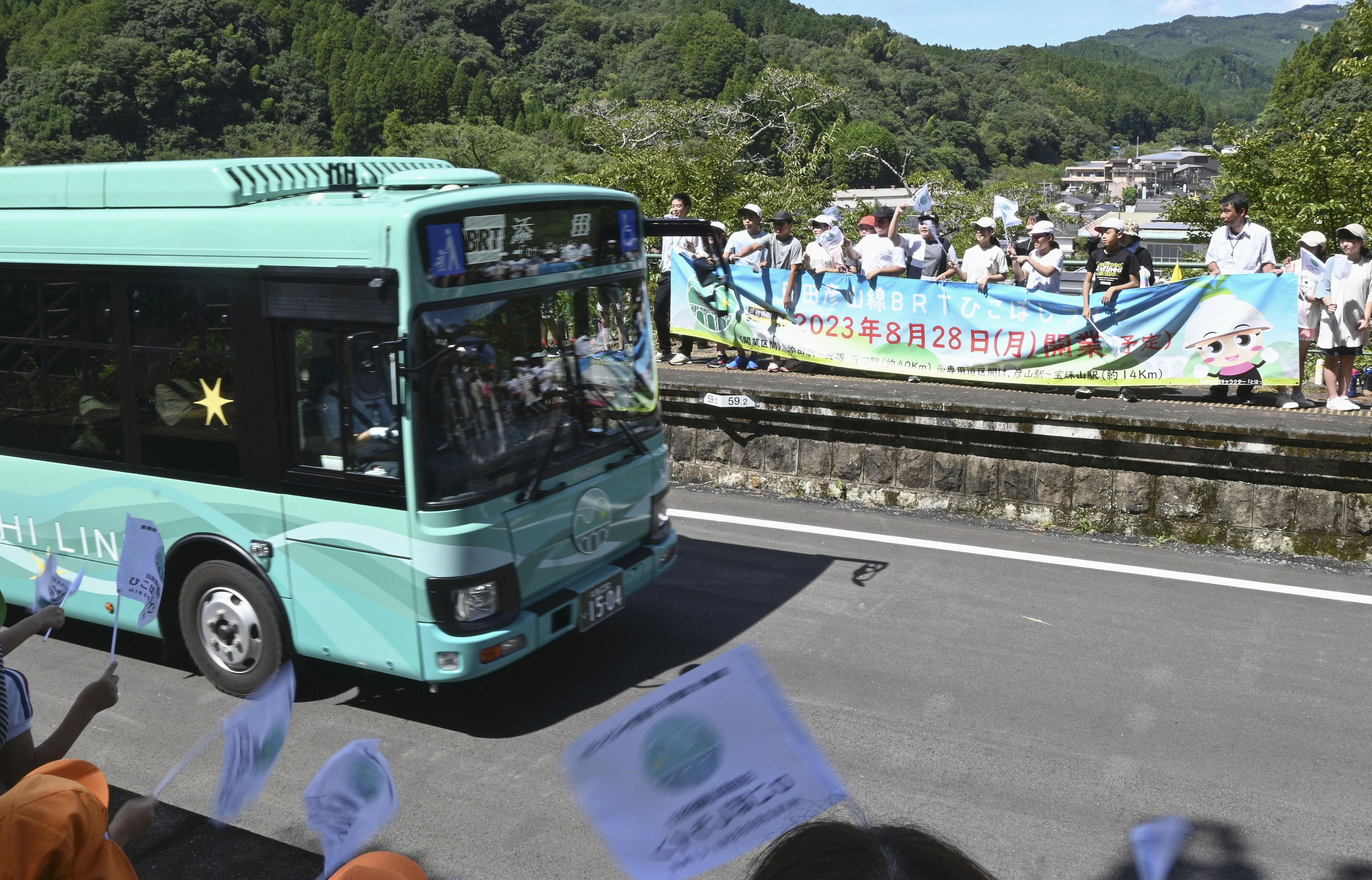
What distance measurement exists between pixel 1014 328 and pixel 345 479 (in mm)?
7287

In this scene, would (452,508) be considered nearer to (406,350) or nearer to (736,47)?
(406,350)

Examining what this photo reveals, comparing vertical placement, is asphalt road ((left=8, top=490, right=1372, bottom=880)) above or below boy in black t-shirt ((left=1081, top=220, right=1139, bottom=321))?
below

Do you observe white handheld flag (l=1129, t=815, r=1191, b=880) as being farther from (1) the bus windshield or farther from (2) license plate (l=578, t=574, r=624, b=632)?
(2) license plate (l=578, t=574, r=624, b=632)

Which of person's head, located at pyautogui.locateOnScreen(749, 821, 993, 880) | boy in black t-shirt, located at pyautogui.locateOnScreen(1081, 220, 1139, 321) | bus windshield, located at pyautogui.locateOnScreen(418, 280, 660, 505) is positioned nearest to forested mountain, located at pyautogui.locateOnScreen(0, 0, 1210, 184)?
boy in black t-shirt, located at pyautogui.locateOnScreen(1081, 220, 1139, 321)

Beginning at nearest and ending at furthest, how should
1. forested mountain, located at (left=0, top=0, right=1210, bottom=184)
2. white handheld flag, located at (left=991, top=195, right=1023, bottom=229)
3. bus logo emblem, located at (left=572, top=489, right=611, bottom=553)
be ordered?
1. bus logo emblem, located at (left=572, top=489, right=611, bottom=553)
2. white handheld flag, located at (left=991, top=195, right=1023, bottom=229)
3. forested mountain, located at (left=0, top=0, right=1210, bottom=184)

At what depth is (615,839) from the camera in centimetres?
186

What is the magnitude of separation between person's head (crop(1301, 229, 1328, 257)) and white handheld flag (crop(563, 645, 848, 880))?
9.73 m

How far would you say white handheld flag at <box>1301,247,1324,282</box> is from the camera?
386 inches

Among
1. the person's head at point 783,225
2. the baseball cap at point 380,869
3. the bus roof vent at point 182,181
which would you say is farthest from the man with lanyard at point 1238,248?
the baseball cap at point 380,869

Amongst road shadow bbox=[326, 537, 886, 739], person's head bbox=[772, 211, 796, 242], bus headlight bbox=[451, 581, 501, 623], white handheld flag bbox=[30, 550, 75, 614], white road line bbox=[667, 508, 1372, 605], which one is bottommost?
road shadow bbox=[326, 537, 886, 739]

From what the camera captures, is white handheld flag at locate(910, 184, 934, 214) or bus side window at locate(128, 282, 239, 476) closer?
bus side window at locate(128, 282, 239, 476)

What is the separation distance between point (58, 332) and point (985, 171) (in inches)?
6776

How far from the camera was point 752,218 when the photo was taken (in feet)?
41.9

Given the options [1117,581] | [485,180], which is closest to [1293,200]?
[1117,581]
